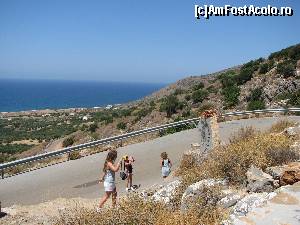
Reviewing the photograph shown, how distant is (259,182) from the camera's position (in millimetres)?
9305

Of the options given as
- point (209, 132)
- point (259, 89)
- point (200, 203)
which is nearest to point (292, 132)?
point (209, 132)

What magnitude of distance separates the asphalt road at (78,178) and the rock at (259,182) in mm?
5984

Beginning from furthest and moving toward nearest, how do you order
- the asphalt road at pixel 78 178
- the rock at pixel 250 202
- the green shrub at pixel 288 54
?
1. the green shrub at pixel 288 54
2. the asphalt road at pixel 78 178
3. the rock at pixel 250 202

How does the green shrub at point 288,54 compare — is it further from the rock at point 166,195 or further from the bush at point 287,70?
the rock at point 166,195

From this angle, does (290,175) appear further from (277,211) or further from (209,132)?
(209,132)

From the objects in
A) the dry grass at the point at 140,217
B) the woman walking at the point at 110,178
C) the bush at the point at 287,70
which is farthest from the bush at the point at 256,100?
the dry grass at the point at 140,217

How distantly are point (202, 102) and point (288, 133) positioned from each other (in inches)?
1276

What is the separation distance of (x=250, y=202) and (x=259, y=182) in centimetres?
91

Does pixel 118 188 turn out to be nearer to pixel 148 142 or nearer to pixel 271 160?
pixel 271 160

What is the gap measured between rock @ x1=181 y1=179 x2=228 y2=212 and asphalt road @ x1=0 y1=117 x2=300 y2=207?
4921 mm

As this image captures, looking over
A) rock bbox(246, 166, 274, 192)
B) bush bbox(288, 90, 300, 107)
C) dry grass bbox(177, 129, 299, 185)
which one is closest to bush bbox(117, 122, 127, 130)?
bush bbox(288, 90, 300, 107)

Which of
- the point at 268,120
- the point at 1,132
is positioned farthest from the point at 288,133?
the point at 1,132

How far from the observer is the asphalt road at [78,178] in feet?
47.9

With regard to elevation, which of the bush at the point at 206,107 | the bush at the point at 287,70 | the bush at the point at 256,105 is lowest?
the bush at the point at 206,107
